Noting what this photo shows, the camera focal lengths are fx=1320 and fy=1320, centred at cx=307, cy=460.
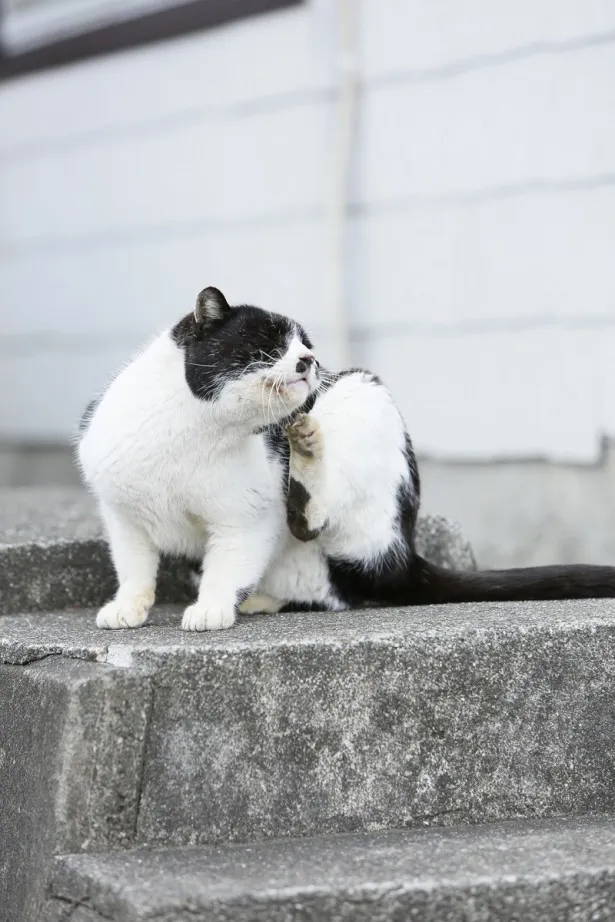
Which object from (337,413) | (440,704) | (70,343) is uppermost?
(70,343)

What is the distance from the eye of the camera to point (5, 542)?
315cm

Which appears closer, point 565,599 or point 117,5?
point 565,599

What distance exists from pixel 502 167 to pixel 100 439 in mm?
2321

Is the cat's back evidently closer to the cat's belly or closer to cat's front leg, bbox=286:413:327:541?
cat's front leg, bbox=286:413:327:541

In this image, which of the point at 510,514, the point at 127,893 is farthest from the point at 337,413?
the point at 510,514

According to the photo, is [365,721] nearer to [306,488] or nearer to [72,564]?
[306,488]

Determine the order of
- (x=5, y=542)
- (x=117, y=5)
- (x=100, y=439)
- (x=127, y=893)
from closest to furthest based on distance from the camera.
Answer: (x=127, y=893) < (x=100, y=439) < (x=5, y=542) < (x=117, y=5)

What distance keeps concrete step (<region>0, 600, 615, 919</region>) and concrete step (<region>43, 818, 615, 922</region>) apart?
9 centimetres

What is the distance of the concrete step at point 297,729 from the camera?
7.55 feet

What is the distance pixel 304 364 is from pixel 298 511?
37 cm

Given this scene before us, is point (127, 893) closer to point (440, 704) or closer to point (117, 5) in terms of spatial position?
point (440, 704)

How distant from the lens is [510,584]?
2.94 m

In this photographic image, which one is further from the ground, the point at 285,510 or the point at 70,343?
the point at 70,343

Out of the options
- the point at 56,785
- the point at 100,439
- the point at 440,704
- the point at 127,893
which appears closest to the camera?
the point at 127,893
